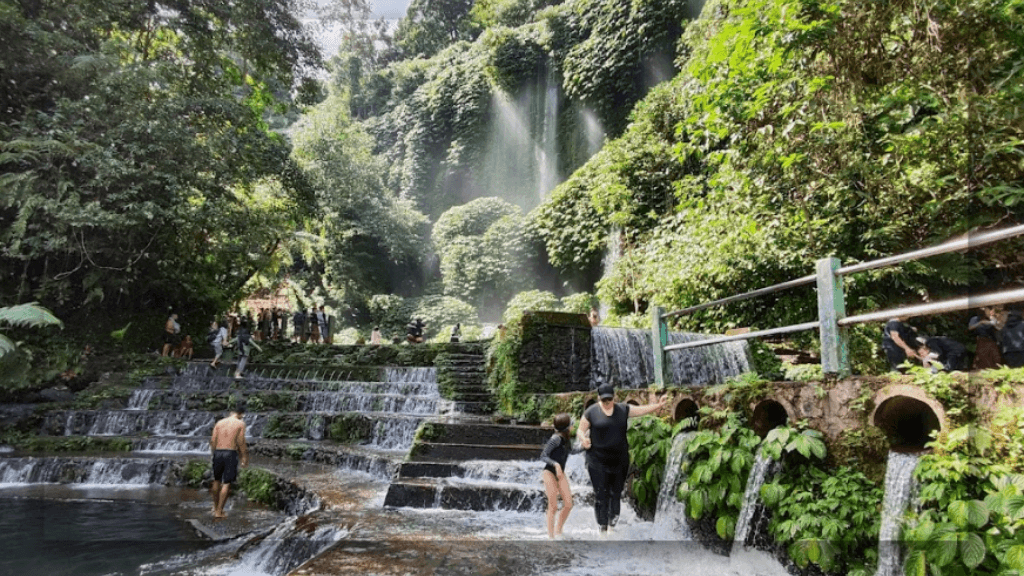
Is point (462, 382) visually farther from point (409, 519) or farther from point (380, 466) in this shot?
point (409, 519)

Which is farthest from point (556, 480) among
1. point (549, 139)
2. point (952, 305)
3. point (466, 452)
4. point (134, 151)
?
point (549, 139)

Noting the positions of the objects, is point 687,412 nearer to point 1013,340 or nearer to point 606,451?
point 606,451

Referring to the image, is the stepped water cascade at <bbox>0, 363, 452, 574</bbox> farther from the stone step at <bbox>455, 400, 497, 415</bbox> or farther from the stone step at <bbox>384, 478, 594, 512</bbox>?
the stone step at <bbox>384, 478, 594, 512</bbox>

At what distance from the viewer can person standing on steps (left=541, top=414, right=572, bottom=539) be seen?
225 inches

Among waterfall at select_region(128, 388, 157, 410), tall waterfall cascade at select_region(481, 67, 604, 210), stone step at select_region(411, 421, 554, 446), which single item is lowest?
stone step at select_region(411, 421, 554, 446)

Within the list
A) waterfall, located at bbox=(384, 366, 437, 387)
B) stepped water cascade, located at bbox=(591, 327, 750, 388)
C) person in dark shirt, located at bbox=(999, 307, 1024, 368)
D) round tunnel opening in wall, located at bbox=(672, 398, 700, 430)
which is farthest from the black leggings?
waterfall, located at bbox=(384, 366, 437, 387)

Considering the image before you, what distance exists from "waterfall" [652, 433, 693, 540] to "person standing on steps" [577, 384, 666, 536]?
1.57 feet

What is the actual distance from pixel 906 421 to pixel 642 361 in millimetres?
7593

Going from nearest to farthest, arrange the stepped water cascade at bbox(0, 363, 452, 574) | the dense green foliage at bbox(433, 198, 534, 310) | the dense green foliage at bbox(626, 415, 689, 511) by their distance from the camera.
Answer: the stepped water cascade at bbox(0, 363, 452, 574), the dense green foliage at bbox(626, 415, 689, 511), the dense green foliage at bbox(433, 198, 534, 310)

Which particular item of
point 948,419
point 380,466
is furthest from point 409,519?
point 948,419

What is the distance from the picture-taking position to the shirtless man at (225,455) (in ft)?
26.8

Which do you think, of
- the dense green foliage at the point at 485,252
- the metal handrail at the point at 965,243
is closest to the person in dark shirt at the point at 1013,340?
the metal handrail at the point at 965,243

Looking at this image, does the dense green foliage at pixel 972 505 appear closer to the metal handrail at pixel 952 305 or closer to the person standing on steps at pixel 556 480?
the metal handrail at pixel 952 305

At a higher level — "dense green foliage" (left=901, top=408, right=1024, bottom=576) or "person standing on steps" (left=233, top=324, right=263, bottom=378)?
"person standing on steps" (left=233, top=324, right=263, bottom=378)
